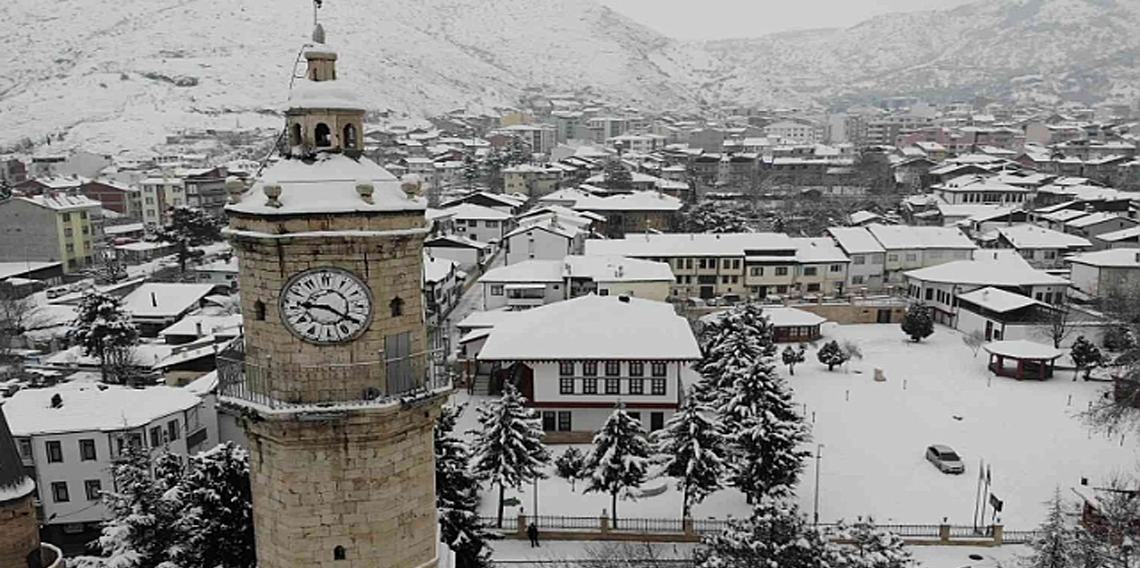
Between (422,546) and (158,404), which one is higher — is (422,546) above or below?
above

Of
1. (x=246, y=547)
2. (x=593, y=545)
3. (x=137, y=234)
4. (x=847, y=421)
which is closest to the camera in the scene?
(x=246, y=547)

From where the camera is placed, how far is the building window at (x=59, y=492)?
22.7 m

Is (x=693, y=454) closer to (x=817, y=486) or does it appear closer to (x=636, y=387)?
(x=817, y=486)

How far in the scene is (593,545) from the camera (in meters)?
21.7

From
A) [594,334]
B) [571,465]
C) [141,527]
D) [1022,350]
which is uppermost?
[594,334]

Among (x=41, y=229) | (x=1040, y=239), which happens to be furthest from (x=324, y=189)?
(x=41, y=229)

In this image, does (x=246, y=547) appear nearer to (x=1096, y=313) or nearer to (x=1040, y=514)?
(x=1040, y=514)

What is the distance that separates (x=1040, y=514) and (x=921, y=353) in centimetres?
1700

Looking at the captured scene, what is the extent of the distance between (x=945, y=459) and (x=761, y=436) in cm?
769

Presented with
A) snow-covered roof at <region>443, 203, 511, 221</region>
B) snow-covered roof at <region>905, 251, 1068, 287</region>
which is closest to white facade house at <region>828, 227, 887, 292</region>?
snow-covered roof at <region>905, 251, 1068, 287</region>

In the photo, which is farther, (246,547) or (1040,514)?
(1040,514)

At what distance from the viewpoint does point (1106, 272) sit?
4488 cm

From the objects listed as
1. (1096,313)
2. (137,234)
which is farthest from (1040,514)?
(137,234)

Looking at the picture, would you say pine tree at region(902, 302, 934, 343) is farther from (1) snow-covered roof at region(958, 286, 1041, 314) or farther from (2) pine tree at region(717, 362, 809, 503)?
(2) pine tree at region(717, 362, 809, 503)
